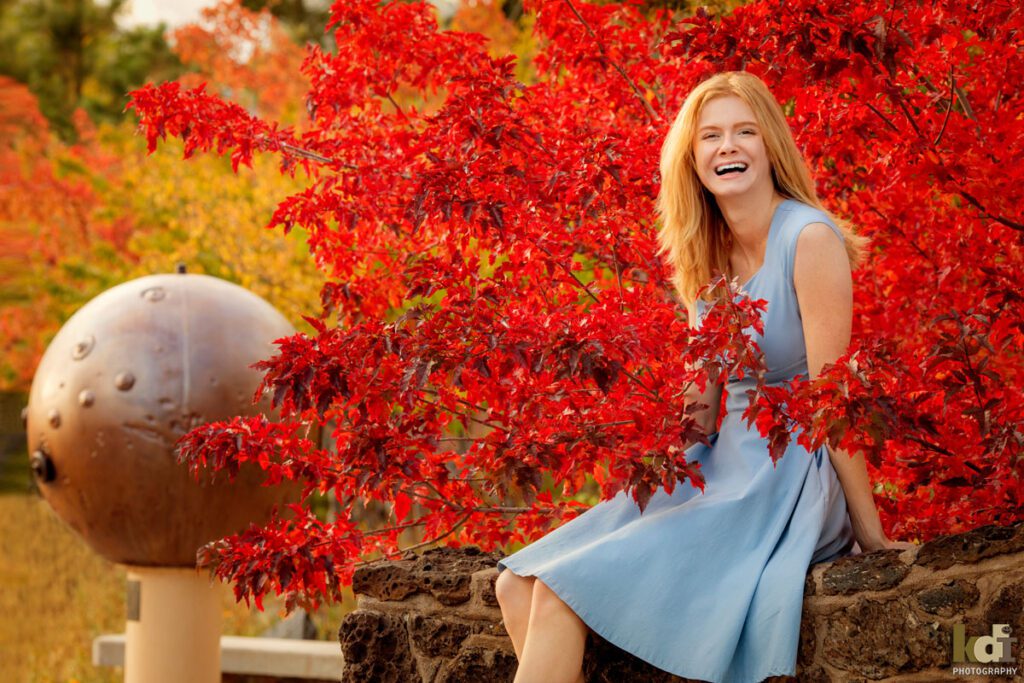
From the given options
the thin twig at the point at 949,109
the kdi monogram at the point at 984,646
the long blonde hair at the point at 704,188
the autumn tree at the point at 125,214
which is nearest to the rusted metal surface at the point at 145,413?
the long blonde hair at the point at 704,188

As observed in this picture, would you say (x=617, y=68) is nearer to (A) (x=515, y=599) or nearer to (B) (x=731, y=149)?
(B) (x=731, y=149)

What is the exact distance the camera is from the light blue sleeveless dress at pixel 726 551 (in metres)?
2.66

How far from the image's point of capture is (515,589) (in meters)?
A: 2.83

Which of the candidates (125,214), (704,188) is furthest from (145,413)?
(125,214)

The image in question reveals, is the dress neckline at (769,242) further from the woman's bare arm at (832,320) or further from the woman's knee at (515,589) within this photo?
the woman's knee at (515,589)

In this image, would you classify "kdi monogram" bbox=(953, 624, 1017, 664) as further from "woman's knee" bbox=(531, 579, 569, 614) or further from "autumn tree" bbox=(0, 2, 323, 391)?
"autumn tree" bbox=(0, 2, 323, 391)

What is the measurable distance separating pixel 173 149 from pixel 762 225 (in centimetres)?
1020

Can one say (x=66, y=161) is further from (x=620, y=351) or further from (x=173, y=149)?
Answer: (x=620, y=351)

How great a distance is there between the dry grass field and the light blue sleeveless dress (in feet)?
17.0

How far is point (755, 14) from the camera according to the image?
3.40 meters

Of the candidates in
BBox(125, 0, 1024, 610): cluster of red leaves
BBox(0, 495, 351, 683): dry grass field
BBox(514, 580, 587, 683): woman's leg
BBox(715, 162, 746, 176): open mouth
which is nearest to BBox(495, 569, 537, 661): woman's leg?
BBox(514, 580, 587, 683): woman's leg

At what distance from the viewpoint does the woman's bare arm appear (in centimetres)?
286

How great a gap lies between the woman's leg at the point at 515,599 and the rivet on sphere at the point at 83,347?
302cm

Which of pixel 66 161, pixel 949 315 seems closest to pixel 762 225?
pixel 949 315
